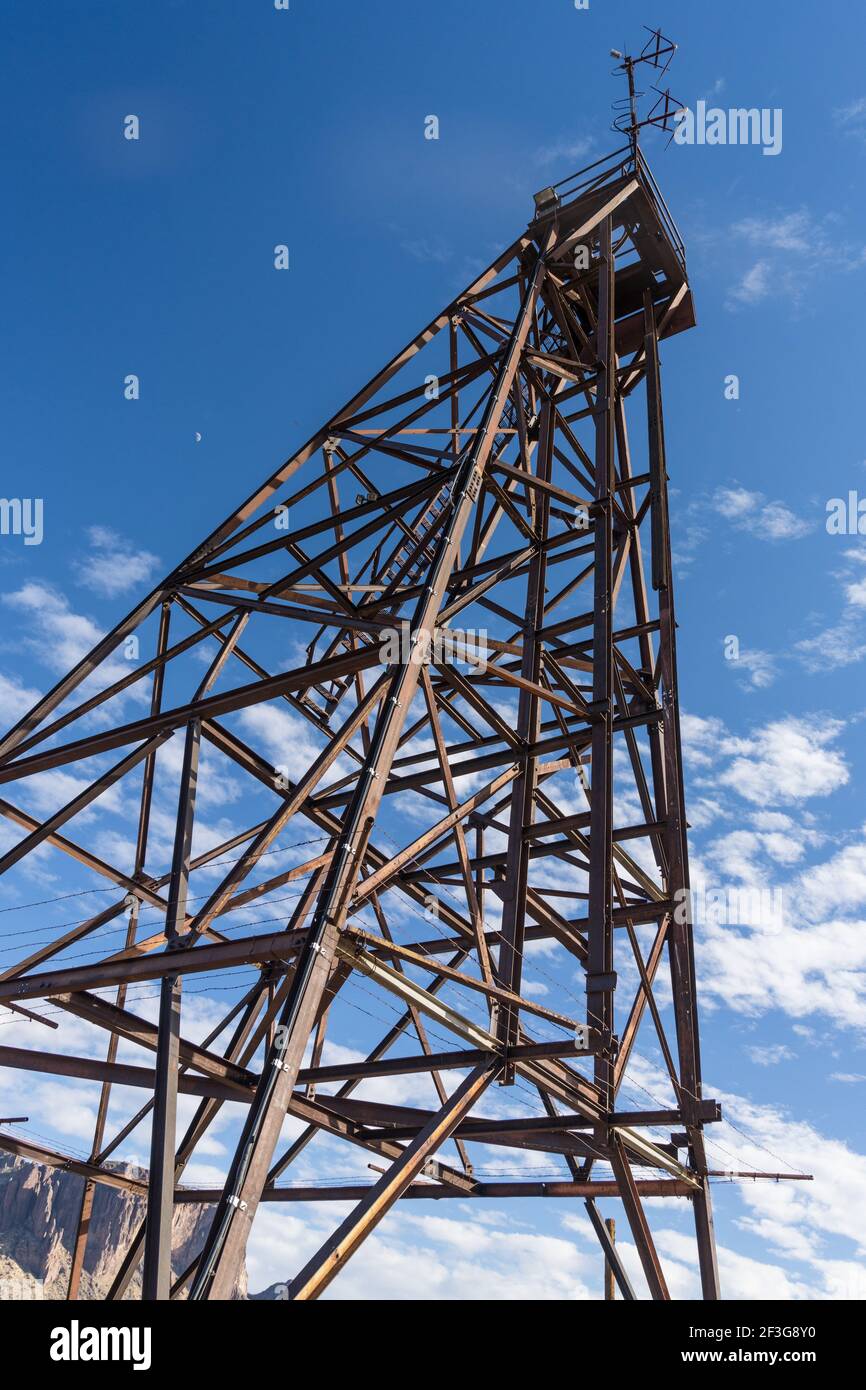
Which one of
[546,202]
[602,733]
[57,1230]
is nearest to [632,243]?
[546,202]

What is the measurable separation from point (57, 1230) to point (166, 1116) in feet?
418

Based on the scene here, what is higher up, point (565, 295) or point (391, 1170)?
point (565, 295)

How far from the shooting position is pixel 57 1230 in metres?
119

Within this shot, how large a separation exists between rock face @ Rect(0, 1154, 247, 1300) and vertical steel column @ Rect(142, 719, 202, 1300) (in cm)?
11192

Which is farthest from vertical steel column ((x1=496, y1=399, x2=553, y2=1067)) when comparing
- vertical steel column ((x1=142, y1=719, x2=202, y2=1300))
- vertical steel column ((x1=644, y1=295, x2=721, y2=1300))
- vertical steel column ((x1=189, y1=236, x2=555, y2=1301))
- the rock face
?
the rock face

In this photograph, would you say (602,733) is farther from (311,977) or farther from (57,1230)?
(57,1230)

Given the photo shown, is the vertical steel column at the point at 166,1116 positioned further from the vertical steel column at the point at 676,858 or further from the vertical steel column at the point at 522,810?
the vertical steel column at the point at 676,858

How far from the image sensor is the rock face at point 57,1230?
112625 millimetres

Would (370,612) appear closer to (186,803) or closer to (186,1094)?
(186,803)

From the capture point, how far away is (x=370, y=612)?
1417 centimetres

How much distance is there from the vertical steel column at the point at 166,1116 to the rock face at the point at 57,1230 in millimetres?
111925
